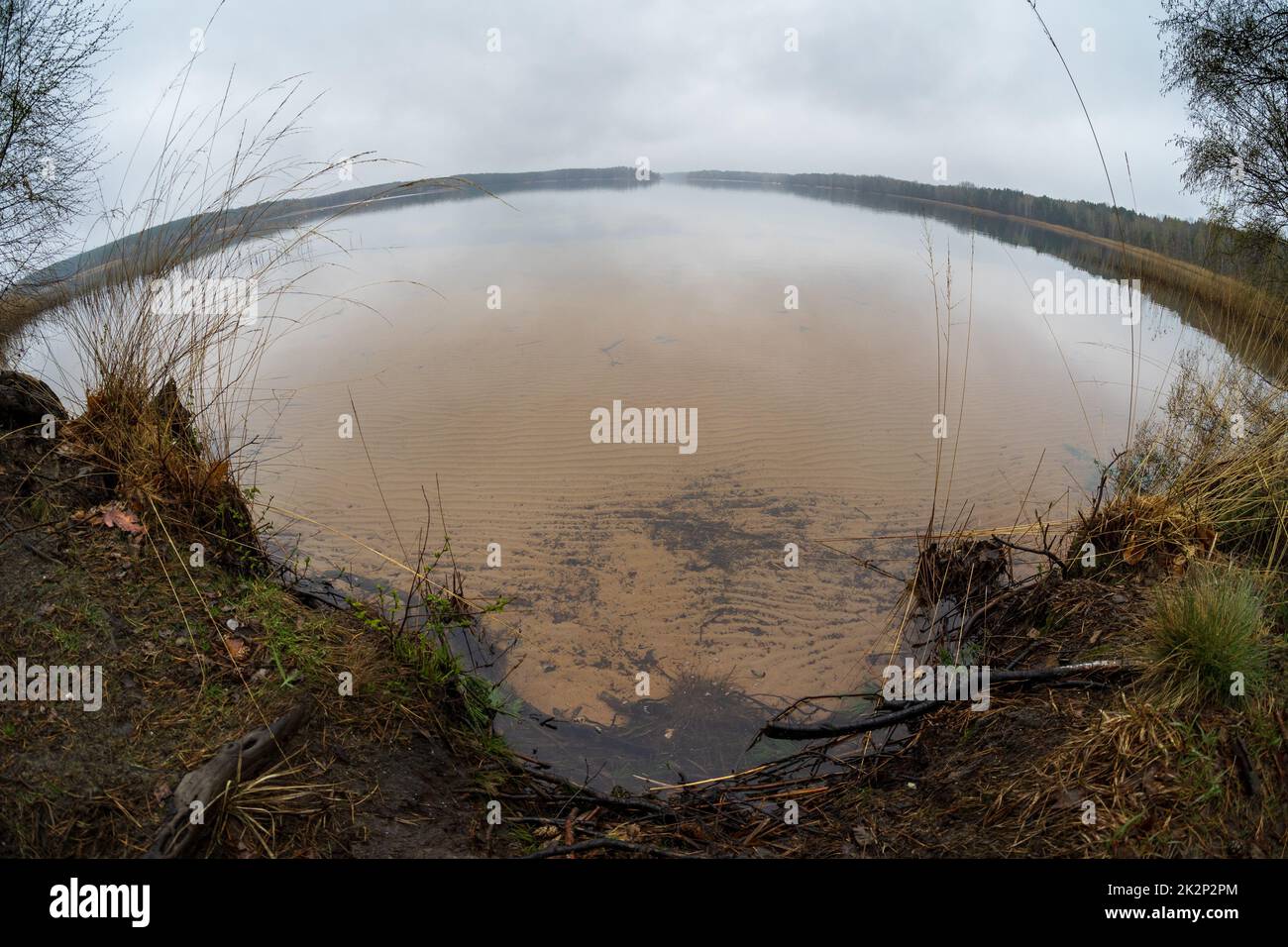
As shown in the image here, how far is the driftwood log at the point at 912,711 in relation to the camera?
111 inches

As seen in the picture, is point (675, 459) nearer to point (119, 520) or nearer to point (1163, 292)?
point (119, 520)

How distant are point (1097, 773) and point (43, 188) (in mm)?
12623

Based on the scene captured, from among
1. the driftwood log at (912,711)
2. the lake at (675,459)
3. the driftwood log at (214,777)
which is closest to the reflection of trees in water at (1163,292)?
the lake at (675,459)

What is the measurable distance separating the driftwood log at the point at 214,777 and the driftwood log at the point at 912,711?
6.41 feet

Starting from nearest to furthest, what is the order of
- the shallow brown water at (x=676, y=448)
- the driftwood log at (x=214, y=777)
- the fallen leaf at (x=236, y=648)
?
the driftwood log at (x=214, y=777) < the fallen leaf at (x=236, y=648) < the shallow brown water at (x=676, y=448)

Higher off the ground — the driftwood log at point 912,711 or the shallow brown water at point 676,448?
the shallow brown water at point 676,448

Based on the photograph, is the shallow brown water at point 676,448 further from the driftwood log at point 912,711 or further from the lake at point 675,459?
the driftwood log at point 912,711

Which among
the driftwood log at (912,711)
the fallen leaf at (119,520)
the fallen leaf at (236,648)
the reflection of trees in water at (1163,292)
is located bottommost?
the driftwood log at (912,711)

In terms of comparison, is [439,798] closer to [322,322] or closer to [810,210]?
[322,322]

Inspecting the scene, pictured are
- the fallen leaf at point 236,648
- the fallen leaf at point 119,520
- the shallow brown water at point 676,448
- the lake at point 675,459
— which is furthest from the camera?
the shallow brown water at point 676,448

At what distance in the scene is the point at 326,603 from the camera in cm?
349

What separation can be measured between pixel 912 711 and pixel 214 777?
2.62 metres

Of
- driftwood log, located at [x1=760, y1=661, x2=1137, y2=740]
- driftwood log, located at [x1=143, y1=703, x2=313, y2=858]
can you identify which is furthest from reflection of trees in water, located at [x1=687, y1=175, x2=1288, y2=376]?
driftwood log, located at [x1=143, y1=703, x2=313, y2=858]
